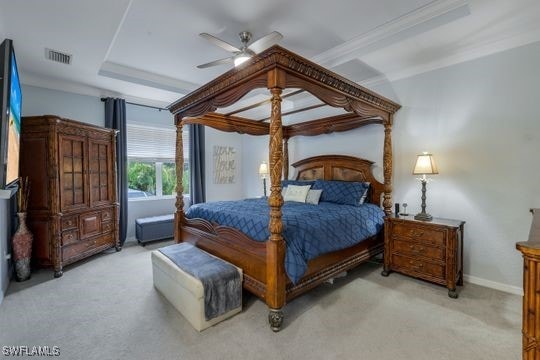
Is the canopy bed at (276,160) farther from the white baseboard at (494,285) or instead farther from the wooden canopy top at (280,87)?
the white baseboard at (494,285)

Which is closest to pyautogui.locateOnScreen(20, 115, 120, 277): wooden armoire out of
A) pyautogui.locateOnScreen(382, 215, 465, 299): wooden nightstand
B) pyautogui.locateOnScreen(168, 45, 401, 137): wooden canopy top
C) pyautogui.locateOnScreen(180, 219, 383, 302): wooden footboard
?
pyautogui.locateOnScreen(168, 45, 401, 137): wooden canopy top

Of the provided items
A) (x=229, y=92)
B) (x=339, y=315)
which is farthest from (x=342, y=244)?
(x=229, y=92)

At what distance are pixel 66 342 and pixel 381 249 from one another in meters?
3.46

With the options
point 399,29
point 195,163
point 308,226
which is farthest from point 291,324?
point 195,163

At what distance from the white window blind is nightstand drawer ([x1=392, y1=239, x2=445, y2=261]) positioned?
4293mm

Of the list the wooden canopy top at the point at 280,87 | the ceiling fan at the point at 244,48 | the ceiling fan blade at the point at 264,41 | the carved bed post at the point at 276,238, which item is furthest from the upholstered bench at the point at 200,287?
the ceiling fan blade at the point at 264,41

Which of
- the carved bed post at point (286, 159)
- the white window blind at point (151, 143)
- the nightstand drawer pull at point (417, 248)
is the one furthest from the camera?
the carved bed post at point (286, 159)

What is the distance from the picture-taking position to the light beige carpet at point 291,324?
1.91 m

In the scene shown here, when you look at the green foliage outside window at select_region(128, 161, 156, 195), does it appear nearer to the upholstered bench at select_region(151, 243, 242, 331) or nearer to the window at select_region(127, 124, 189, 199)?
the window at select_region(127, 124, 189, 199)

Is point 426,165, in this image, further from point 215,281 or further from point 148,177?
point 148,177

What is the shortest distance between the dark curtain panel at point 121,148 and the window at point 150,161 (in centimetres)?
27

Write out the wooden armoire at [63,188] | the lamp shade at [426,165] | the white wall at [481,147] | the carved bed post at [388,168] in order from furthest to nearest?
the carved bed post at [388,168] < the wooden armoire at [63,188] < the lamp shade at [426,165] < the white wall at [481,147]

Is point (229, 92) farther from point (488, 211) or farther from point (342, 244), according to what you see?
point (488, 211)

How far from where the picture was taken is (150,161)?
509 centimetres
